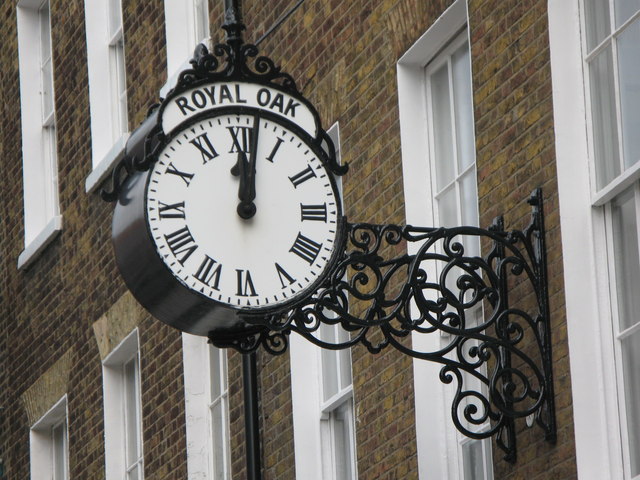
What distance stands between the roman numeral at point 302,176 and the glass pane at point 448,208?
191 cm

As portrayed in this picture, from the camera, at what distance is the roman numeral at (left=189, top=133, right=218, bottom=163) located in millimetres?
8188

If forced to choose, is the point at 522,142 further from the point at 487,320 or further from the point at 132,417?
the point at 132,417

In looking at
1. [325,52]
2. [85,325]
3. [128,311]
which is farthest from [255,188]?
[85,325]

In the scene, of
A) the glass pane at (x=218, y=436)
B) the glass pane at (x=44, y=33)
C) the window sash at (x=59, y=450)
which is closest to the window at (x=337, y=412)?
the glass pane at (x=218, y=436)

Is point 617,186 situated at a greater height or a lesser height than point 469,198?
lesser

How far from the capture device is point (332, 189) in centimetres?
830

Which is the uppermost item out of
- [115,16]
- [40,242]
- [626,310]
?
[115,16]

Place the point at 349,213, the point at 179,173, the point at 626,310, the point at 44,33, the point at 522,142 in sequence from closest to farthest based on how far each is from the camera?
1. the point at 179,173
2. the point at 626,310
3. the point at 522,142
4. the point at 349,213
5. the point at 44,33

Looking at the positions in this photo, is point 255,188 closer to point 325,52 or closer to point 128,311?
point 325,52

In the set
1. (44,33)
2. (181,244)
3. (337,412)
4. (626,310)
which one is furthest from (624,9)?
(44,33)

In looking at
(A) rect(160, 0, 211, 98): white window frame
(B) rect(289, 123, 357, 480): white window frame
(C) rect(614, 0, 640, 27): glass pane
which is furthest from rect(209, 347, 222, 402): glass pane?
(C) rect(614, 0, 640, 27): glass pane

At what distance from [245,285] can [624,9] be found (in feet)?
6.91

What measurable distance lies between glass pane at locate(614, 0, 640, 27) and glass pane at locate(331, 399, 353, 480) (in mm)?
3375

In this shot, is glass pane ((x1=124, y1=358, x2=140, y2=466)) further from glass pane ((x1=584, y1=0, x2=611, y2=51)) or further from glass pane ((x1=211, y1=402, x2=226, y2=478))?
glass pane ((x1=584, y1=0, x2=611, y2=51))
